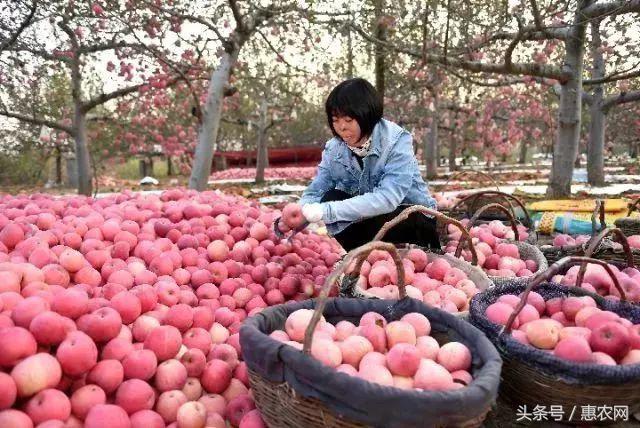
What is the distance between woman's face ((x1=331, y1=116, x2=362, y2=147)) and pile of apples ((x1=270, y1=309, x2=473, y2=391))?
129 centimetres

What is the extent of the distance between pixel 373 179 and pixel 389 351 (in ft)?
5.41

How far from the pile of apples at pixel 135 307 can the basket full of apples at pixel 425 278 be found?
1.41 ft

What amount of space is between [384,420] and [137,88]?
7.61 meters

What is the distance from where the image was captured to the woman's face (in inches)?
112

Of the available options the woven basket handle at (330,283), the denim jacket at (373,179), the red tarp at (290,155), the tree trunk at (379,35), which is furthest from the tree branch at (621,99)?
the red tarp at (290,155)

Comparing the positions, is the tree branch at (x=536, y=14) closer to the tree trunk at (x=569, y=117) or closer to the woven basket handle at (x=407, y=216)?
the tree trunk at (x=569, y=117)

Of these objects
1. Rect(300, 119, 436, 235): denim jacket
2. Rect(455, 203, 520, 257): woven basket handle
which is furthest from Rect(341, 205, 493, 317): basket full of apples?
Rect(300, 119, 436, 235): denim jacket

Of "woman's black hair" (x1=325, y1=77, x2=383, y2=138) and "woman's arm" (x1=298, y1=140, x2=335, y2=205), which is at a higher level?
"woman's black hair" (x1=325, y1=77, x2=383, y2=138)

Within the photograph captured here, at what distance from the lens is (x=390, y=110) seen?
47.0ft


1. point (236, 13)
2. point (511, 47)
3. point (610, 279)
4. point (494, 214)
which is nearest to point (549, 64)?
point (511, 47)

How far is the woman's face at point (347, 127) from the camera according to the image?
285 cm

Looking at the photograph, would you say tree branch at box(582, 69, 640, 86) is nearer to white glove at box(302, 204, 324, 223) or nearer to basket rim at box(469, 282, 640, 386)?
basket rim at box(469, 282, 640, 386)

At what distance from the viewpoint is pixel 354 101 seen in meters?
2.81

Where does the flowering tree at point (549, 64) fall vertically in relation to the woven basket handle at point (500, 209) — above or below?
above
